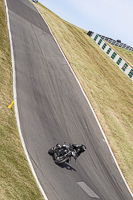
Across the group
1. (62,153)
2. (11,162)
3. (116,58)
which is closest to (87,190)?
(62,153)

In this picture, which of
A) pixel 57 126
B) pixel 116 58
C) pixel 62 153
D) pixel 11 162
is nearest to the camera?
pixel 11 162

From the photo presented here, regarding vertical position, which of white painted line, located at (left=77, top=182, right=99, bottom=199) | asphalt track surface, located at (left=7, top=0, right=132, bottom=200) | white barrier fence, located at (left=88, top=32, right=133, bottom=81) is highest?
white barrier fence, located at (left=88, top=32, right=133, bottom=81)

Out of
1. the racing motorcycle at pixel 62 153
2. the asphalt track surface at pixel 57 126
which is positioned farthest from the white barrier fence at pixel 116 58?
the racing motorcycle at pixel 62 153

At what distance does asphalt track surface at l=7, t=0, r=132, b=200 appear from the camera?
13138mm

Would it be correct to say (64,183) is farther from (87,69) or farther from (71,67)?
(87,69)

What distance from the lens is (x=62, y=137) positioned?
1667 cm

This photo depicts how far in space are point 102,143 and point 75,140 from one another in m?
3.22

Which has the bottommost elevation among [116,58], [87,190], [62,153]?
[87,190]

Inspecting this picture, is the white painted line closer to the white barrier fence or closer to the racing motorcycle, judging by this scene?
the racing motorcycle

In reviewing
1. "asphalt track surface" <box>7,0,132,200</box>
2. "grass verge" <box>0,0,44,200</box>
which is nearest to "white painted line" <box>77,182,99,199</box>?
"asphalt track surface" <box>7,0,132,200</box>

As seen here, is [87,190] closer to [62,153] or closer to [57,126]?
[62,153]

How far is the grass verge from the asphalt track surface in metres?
0.64

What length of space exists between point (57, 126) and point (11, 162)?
653 cm

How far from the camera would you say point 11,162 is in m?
11.1
